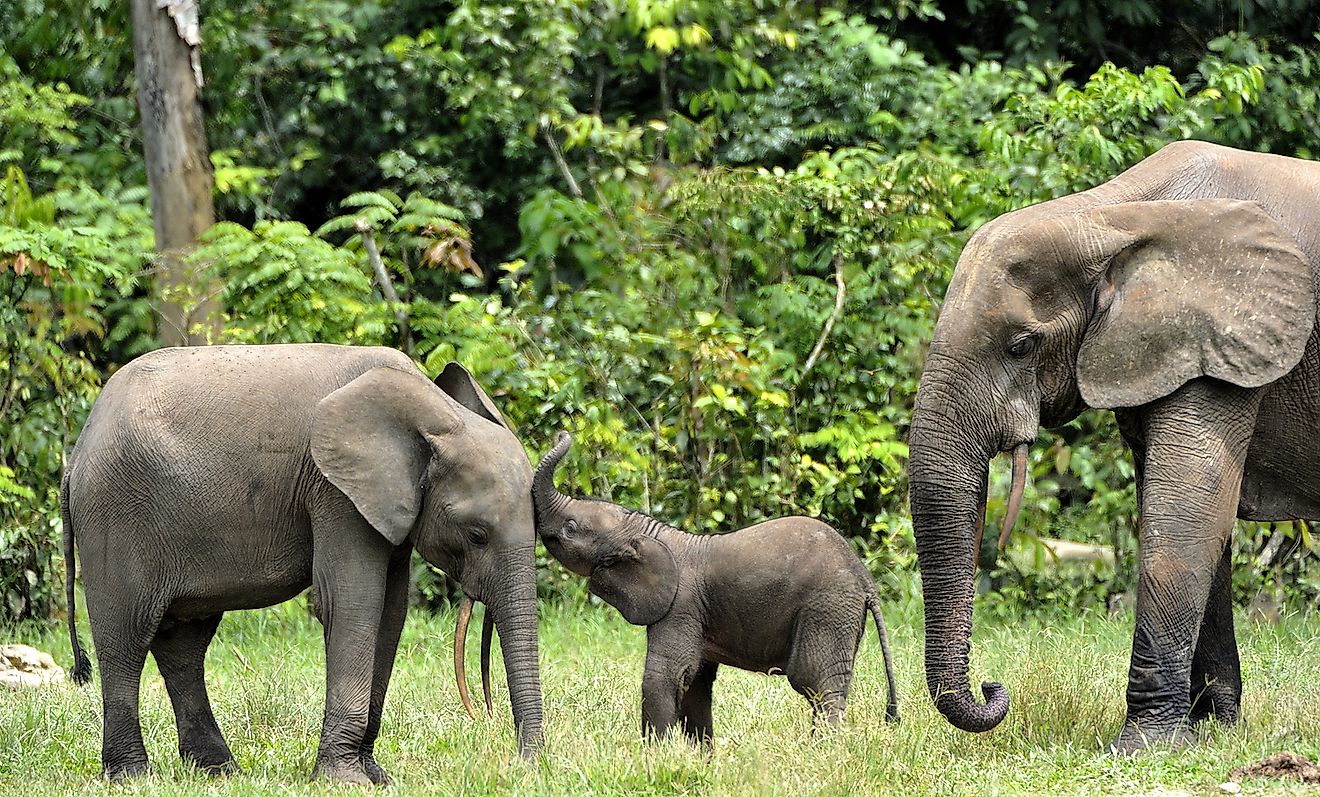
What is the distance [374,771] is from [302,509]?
1157 millimetres

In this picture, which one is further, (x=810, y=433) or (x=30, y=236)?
(x=810, y=433)

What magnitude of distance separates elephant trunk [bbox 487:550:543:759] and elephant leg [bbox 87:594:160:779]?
1.48 metres

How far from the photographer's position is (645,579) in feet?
25.1

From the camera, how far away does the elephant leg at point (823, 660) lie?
7613 mm

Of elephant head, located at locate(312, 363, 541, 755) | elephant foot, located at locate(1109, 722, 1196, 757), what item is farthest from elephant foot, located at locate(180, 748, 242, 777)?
elephant foot, located at locate(1109, 722, 1196, 757)

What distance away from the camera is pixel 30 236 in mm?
11117

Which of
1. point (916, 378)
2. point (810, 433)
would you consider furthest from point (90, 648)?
point (916, 378)

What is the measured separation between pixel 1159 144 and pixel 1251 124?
2.88 m

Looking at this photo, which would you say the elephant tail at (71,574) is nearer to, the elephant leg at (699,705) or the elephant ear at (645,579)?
the elephant ear at (645,579)

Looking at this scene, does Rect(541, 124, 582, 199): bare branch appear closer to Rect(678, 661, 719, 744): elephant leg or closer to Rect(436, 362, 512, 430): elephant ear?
Rect(436, 362, 512, 430): elephant ear

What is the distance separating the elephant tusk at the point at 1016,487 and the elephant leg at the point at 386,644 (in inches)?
97.8

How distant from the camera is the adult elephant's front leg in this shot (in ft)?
22.9

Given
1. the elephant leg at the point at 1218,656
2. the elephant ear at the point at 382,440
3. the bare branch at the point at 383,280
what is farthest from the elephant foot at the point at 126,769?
the bare branch at the point at 383,280

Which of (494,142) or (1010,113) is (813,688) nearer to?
(1010,113)
